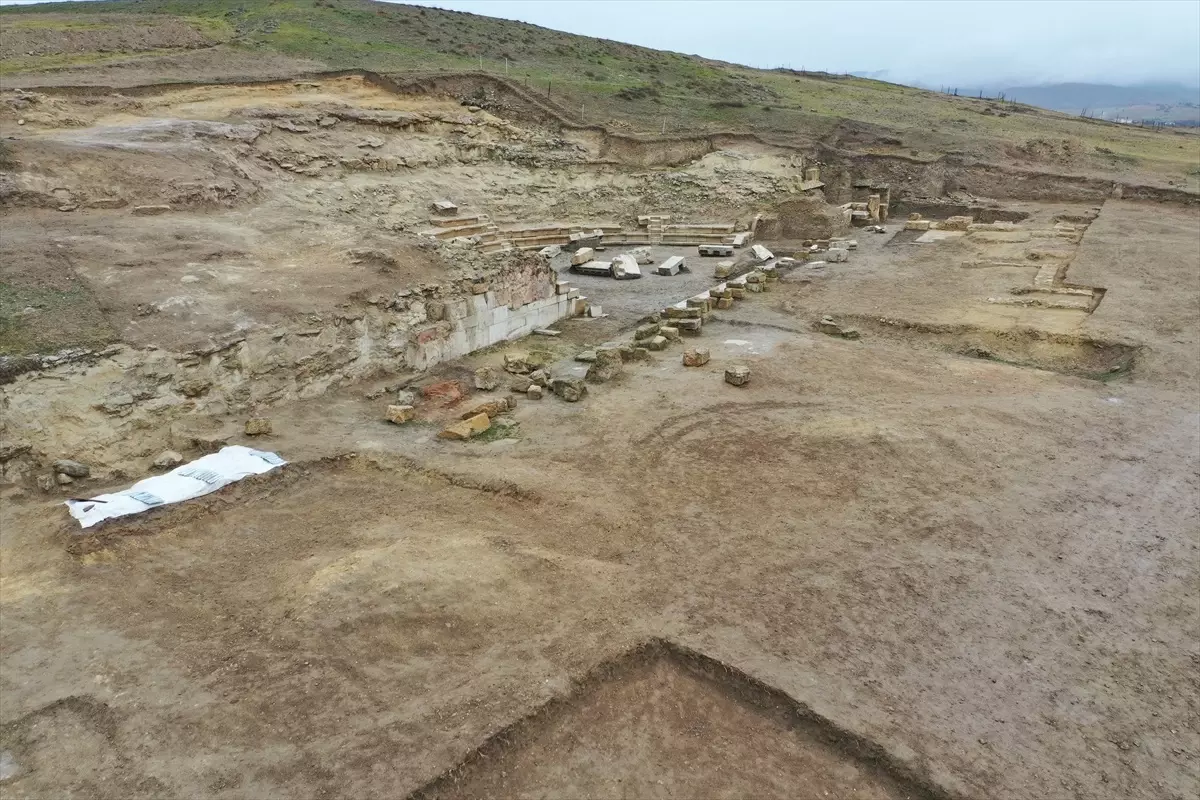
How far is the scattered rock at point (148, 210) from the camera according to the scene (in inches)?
521

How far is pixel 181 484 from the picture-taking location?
797cm

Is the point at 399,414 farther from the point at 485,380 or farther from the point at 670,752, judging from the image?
the point at 670,752

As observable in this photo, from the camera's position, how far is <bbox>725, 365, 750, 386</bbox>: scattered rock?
11.6 metres

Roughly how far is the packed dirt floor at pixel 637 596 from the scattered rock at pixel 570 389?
18cm

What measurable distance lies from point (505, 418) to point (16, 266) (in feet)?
22.9

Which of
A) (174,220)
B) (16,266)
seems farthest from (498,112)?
(16,266)

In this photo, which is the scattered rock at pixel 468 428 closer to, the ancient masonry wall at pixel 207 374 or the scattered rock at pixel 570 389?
the scattered rock at pixel 570 389

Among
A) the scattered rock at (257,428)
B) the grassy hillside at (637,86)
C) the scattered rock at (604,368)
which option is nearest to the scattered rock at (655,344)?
the scattered rock at (604,368)

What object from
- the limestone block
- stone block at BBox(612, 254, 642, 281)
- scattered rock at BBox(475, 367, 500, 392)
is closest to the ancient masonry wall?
scattered rock at BBox(475, 367, 500, 392)

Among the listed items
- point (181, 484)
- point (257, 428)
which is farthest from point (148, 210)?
point (181, 484)

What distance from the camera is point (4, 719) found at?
5.24 m

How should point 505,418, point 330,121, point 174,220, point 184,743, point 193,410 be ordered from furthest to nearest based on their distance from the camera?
Result: point 330,121
point 174,220
point 505,418
point 193,410
point 184,743

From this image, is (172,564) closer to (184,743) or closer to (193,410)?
(184,743)

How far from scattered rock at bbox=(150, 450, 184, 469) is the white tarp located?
306 mm
